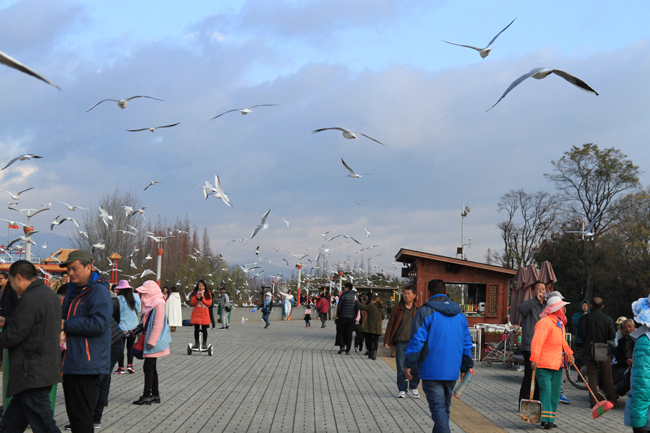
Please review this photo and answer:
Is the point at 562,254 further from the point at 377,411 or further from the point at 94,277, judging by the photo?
the point at 94,277

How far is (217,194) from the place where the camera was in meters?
15.2

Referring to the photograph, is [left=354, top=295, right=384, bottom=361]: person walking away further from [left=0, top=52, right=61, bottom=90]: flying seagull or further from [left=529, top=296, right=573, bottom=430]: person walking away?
[left=0, top=52, right=61, bottom=90]: flying seagull

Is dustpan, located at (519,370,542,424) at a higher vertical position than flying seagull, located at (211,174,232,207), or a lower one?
lower

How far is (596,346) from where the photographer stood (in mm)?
10523

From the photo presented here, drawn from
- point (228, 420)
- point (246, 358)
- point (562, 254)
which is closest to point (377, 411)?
point (228, 420)

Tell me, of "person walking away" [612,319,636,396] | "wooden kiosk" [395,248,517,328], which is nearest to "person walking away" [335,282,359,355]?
"wooden kiosk" [395,248,517,328]

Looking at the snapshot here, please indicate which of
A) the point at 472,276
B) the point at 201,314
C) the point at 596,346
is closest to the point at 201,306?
the point at 201,314

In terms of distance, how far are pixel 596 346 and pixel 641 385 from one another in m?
5.54

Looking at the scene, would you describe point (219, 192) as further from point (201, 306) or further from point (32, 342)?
point (32, 342)

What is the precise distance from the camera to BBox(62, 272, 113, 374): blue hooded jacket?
5324 mm

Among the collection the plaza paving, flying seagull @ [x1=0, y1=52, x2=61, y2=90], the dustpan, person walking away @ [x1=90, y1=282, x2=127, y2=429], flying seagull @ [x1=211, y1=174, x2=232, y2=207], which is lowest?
the plaza paving

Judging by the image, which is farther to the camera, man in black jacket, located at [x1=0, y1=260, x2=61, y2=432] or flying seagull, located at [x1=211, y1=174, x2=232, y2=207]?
flying seagull, located at [x1=211, y1=174, x2=232, y2=207]

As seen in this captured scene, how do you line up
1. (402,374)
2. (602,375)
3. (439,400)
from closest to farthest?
(439,400) < (402,374) < (602,375)

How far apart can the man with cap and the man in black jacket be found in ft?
1.05
